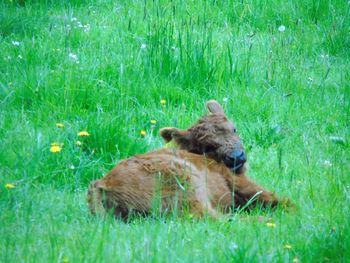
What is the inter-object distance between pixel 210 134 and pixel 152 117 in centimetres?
163

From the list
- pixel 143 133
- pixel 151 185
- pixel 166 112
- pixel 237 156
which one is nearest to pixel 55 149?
pixel 143 133

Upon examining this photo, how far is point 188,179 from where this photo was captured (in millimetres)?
5305

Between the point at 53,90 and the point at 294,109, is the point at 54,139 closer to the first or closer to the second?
the point at 53,90

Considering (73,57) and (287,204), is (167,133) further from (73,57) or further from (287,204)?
(73,57)

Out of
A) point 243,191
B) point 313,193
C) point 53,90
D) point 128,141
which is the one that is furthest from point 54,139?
point 313,193

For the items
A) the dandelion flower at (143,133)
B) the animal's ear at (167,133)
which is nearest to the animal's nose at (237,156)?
the animal's ear at (167,133)

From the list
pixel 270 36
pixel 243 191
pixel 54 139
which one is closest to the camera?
pixel 243 191

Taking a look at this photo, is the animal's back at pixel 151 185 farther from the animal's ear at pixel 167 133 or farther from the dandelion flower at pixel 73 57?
the dandelion flower at pixel 73 57

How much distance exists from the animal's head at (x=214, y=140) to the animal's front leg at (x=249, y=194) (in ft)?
0.40

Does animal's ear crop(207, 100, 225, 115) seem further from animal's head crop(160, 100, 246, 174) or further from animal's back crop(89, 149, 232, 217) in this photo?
animal's back crop(89, 149, 232, 217)

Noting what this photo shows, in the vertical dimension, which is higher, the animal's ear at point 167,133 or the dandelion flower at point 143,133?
the animal's ear at point 167,133

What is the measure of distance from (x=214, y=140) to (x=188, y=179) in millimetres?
703

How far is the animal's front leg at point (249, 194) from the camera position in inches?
221

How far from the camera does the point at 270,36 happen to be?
9734 mm
